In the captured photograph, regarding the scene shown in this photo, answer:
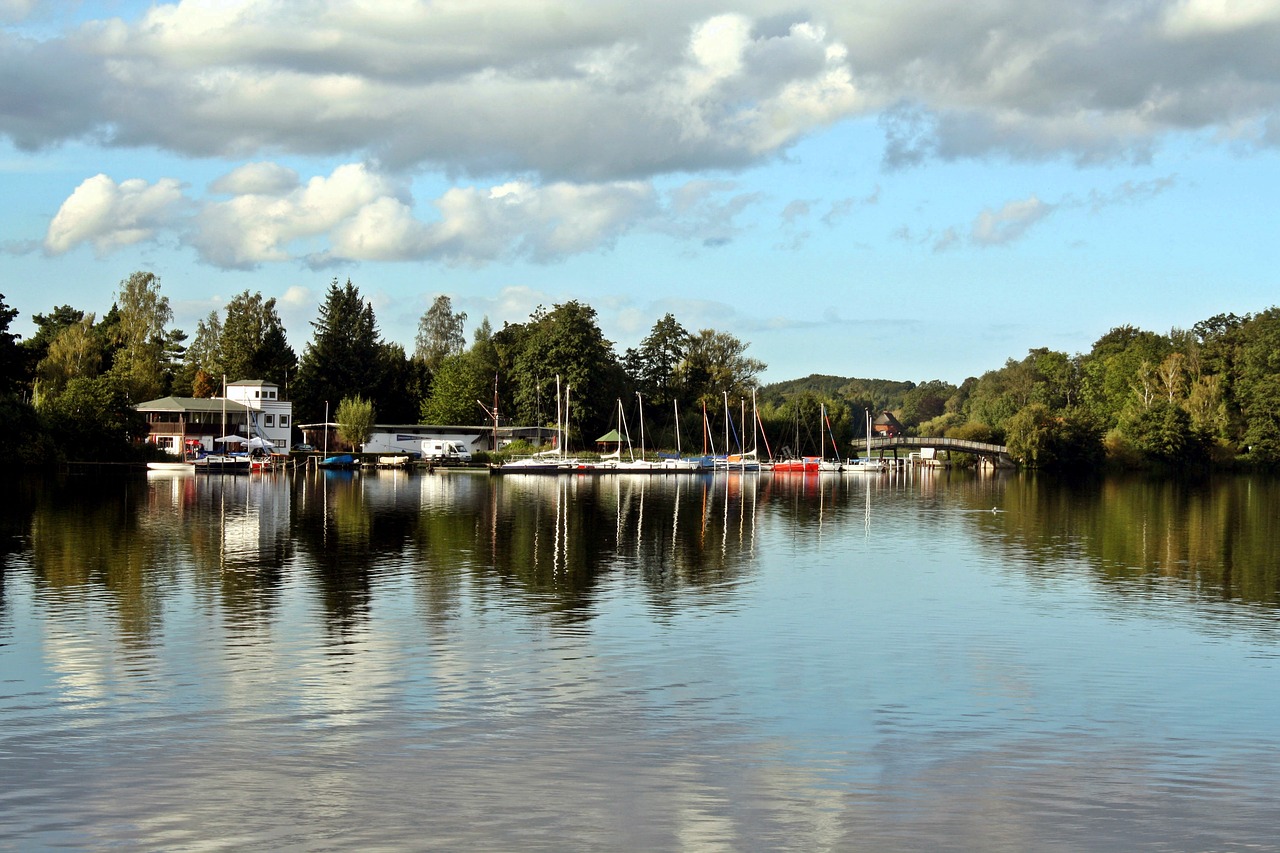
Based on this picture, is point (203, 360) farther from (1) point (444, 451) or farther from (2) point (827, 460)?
(2) point (827, 460)

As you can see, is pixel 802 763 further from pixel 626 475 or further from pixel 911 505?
pixel 626 475

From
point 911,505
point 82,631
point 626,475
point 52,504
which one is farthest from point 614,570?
point 626,475

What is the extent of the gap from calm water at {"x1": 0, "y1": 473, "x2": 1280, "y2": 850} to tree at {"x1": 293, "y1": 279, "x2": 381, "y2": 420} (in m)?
92.0

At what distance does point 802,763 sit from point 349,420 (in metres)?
114

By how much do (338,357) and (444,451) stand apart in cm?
1984

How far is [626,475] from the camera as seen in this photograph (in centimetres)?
11044

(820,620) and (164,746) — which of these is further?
(820,620)

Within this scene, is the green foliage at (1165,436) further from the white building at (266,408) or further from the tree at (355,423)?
the white building at (266,408)

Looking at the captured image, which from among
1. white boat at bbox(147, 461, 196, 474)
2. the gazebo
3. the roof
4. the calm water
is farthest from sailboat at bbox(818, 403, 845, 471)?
the calm water

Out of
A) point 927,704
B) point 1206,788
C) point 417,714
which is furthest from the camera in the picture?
point 927,704

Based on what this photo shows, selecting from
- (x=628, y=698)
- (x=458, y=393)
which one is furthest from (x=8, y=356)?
(x=628, y=698)

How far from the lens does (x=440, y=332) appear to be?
515 feet

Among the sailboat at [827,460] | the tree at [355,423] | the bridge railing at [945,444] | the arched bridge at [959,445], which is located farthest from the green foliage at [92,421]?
the bridge railing at [945,444]

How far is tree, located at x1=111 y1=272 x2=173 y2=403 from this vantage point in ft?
394
